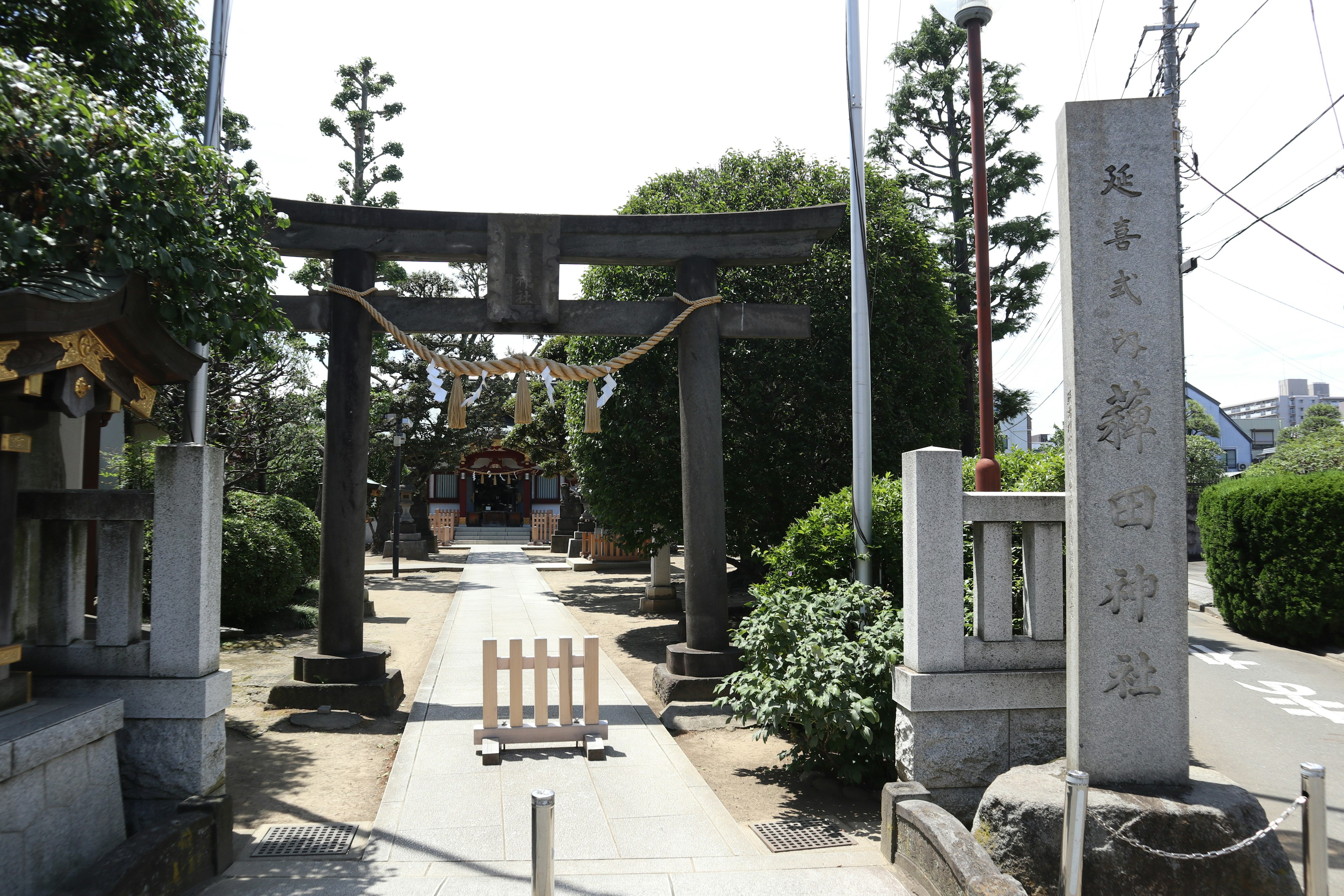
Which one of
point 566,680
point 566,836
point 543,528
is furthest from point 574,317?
point 543,528

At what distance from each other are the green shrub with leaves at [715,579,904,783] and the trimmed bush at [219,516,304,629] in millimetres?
8891

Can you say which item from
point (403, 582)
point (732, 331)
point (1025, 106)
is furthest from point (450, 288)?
point (732, 331)

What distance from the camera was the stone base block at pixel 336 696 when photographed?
26.5 feet

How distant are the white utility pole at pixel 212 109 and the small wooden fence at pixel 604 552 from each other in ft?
59.2

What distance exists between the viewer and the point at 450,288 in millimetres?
28750

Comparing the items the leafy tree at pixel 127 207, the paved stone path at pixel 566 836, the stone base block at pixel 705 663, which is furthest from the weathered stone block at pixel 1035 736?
the leafy tree at pixel 127 207

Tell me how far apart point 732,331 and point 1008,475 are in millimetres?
3219

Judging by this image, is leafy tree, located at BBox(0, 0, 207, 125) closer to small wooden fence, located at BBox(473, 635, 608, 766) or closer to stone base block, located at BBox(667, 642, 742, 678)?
small wooden fence, located at BBox(473, 635, 608, 766)

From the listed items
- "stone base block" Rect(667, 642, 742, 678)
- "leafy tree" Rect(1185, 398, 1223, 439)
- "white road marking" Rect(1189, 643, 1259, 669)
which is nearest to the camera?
"stone base block" Rect(667, 642, 742, 678)

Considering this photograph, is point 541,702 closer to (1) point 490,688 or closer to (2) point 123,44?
(1) point 490,688

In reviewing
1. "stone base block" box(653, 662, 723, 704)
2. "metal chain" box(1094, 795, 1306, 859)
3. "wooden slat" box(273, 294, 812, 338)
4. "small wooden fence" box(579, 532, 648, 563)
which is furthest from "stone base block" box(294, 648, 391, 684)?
"small wooden fence" box(579, 532, 648, 563)

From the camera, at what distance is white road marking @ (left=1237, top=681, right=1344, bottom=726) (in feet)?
29.4

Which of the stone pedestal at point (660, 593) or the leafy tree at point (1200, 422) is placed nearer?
the stone pedestal at point (660, 593)

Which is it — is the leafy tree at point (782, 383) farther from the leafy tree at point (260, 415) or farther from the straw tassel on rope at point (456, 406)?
the leafy tree at point (260, 415)
